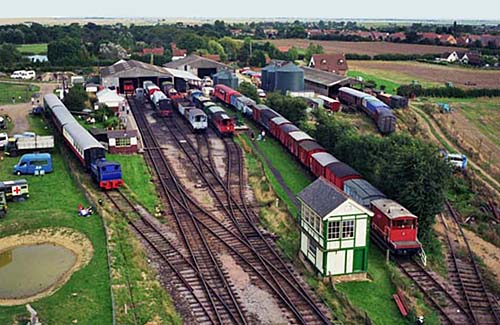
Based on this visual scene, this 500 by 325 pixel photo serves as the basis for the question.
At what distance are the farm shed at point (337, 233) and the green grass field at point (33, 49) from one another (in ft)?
377

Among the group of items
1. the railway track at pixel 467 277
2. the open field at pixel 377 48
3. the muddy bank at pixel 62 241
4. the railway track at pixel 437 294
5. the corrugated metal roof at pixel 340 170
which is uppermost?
the open field at pixel 377 48

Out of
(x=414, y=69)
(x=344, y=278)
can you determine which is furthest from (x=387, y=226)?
(x=414, y=69)

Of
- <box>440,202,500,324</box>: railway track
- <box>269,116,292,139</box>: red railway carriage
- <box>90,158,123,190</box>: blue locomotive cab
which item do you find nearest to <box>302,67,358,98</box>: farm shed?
<box>269,116,292,139</box>: red railway carriage

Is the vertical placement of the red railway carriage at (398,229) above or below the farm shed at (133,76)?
below

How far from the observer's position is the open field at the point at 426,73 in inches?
3492

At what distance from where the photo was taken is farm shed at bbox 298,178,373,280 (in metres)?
24.0

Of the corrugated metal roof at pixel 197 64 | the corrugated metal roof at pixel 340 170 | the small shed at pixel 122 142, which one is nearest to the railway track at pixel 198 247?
the small shed at pixel 122 142

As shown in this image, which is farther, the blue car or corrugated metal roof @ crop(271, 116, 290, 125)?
corrugated metal roof @ crop(271, 116, 290, 125)

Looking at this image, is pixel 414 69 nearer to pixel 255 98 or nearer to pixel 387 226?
pixel 255 98

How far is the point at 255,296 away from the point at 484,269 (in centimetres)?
1228

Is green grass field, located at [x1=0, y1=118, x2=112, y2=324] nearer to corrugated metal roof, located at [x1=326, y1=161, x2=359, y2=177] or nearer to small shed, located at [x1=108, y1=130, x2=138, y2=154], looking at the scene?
small shed, located at [x1=108, y1=130, x2=138, y2=154]

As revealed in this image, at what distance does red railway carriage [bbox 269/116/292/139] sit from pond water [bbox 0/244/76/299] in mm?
24206

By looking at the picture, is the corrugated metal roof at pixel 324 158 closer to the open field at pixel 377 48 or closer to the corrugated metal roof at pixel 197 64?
the corrugated metal roof at pixel 197 64

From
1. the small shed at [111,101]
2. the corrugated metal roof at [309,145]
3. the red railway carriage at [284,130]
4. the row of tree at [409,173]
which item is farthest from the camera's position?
the small shed at [111,101]
